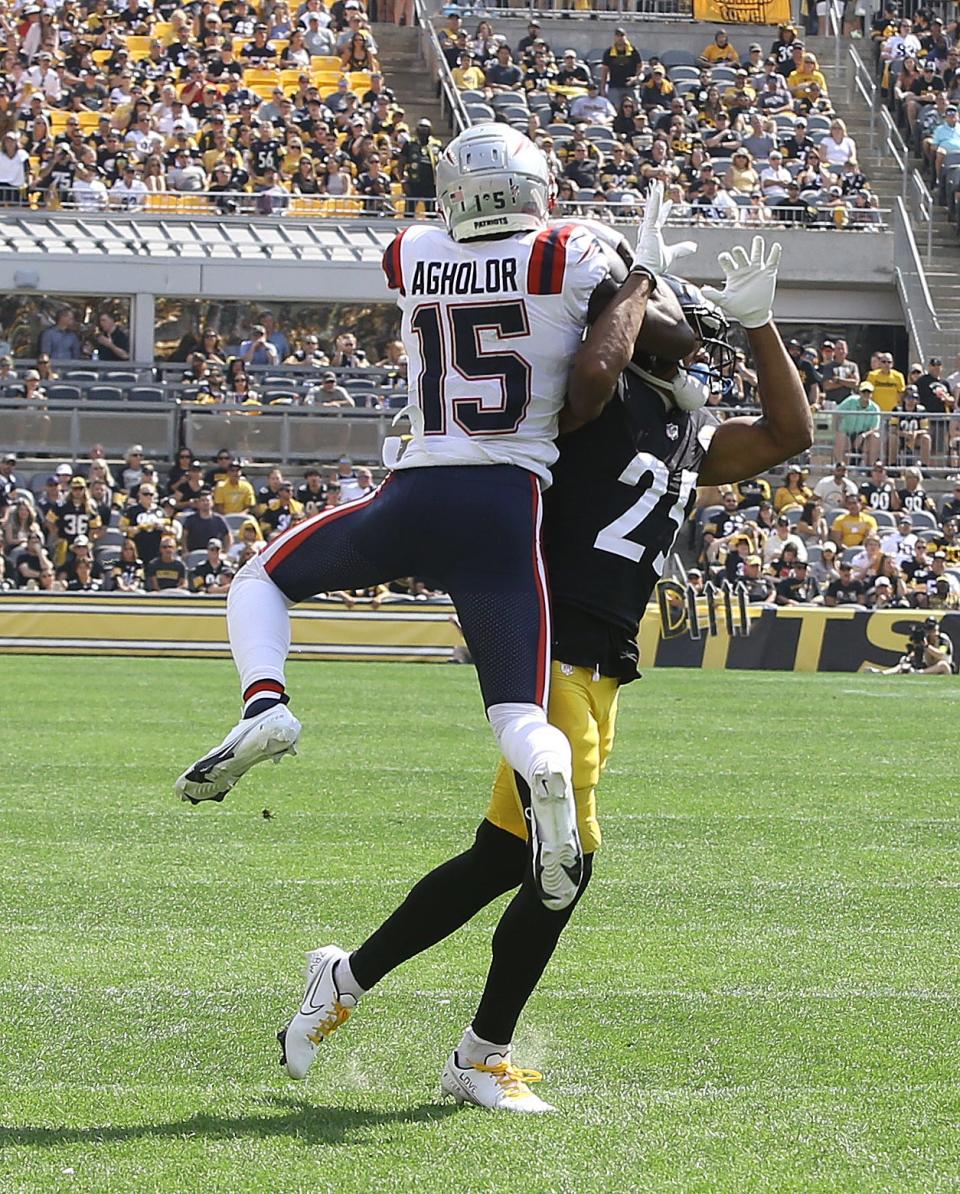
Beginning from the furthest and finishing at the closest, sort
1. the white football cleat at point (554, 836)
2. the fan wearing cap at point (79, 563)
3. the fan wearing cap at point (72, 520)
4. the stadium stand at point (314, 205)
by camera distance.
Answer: the stadium stand at point (314, 205)
the fan wearing cap at point (72, 520)
the fan wearing cap at point (79, 563)
the white football cleat at point (554, 836)

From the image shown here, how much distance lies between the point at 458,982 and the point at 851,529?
15.5 m

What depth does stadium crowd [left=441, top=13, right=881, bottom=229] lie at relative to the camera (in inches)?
997

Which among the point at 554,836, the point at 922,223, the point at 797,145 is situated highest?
the point at 554,836

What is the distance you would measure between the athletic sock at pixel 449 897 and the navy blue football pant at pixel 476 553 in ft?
1.29

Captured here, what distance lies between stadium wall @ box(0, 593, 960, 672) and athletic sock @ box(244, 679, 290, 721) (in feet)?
45.1

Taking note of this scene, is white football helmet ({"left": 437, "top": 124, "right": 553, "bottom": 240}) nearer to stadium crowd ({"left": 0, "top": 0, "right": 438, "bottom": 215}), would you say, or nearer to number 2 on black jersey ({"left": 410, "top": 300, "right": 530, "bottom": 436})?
number 2 on black jersey ({"left": 410, "top": 300, "right": 530, "bottom": 436})

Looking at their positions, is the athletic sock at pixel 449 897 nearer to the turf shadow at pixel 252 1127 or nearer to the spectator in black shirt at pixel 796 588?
the turf shadow at pixel 252 1127

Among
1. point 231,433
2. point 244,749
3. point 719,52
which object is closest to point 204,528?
point 231,433

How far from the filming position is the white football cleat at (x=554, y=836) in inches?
142

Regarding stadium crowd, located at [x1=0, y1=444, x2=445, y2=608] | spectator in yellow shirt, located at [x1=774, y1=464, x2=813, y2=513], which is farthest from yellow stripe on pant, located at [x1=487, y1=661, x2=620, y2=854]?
spectator in yellow shirt, located at [x1=774, y1=464, x2=813, y2=513]

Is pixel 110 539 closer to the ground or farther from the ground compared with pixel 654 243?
closer to the ground

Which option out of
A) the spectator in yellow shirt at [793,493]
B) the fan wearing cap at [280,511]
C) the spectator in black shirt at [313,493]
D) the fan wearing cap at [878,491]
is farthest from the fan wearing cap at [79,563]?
the fan wearing cap at [878,491]

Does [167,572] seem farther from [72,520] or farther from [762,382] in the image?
[762,382]

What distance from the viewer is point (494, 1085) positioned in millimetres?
4012
